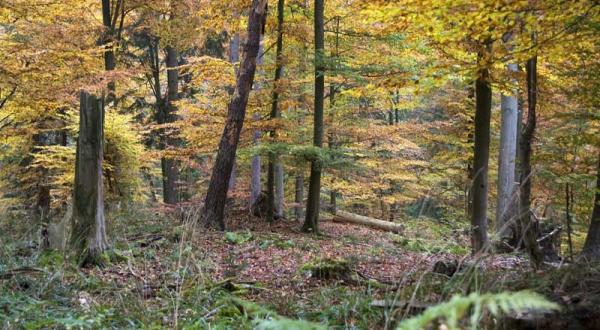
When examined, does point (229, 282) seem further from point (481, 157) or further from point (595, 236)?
point (595, 236)

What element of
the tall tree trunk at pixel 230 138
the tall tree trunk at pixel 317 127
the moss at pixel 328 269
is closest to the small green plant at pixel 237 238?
the tall tree trunk at pixel 230 138

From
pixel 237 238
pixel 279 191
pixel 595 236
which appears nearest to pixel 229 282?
pixel 237 238

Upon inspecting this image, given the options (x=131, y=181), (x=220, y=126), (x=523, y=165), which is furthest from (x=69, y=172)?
(x=523, y=165)

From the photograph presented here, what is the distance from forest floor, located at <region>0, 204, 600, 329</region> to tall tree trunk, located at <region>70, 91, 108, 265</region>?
1.33 feet

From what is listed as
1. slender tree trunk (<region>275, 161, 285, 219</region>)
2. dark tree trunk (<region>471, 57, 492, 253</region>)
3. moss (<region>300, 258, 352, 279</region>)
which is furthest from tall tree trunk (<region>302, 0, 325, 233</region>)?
moss (<region>300, 258, 352, 279</region>)

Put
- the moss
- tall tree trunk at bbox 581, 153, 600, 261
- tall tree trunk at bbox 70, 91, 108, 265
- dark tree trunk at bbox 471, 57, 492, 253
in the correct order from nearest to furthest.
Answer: the moss < tall tree trunk at bbox 581, 153, 600, 261 < tall tree trunk at bbox 70, 91, 108, 265 < dark tree trunk at bbox 471, 57, 492, 253

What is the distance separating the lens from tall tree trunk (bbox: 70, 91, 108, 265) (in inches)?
265

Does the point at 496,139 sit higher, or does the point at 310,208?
the point at 496,139

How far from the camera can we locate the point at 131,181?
43.1ft

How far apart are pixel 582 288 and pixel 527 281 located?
15.2 inches

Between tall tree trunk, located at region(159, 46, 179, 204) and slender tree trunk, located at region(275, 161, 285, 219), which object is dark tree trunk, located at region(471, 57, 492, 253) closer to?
slender tree trunk, located at region(275, 161, 285, 219)

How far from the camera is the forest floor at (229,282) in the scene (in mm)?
3668

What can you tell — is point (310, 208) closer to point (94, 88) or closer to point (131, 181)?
point (131, 181)

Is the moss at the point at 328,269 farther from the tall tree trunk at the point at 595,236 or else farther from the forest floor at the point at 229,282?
the tall tree trunk at the point at 595,236
